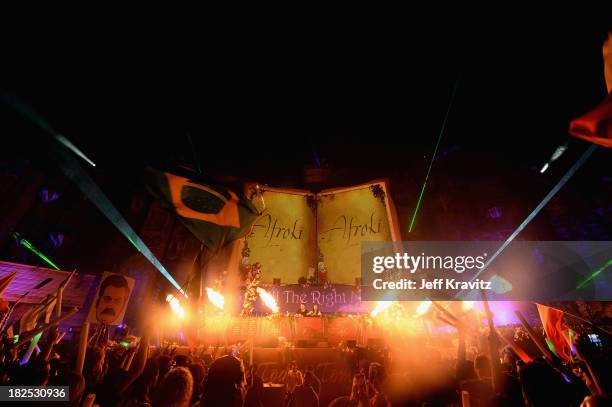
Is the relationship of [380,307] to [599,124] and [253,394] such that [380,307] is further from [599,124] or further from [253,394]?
[599,124]

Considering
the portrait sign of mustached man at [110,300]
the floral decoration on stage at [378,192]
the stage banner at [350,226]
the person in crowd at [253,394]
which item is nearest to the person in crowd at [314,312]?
the stage banner at [350,226]

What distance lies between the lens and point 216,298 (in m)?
11.1

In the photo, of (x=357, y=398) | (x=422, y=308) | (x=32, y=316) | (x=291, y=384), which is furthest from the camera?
(x=422, y=308)

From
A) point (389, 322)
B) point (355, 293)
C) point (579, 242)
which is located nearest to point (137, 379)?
point (355, 293)

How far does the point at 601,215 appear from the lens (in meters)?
18.5

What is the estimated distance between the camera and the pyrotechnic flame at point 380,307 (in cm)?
1101

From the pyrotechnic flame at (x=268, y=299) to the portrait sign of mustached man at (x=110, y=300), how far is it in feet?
15.1

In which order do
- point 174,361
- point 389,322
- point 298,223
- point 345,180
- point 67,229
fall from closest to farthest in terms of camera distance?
point 174,361, point 389,322, point 298,223, point 345,180, point 67,229

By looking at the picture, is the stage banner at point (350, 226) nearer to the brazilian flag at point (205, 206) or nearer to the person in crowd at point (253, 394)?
the brazilian flag at point (205, 206)

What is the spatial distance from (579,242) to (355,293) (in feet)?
59.5

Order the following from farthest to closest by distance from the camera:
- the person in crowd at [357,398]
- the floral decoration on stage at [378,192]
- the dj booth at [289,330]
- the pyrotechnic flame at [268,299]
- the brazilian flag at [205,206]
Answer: the floral decoration on stage at [378,192] < the pyrotechnic flame at [268,299] < the dj booth at [289,330] < the brazilian flag at [205,206] < the person in crowd at [357,398]

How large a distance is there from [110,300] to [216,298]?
4.03 meters

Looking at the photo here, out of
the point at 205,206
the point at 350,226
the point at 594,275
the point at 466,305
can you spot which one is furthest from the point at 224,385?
the point at 594,275

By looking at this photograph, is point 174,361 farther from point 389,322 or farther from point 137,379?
point 389,322
